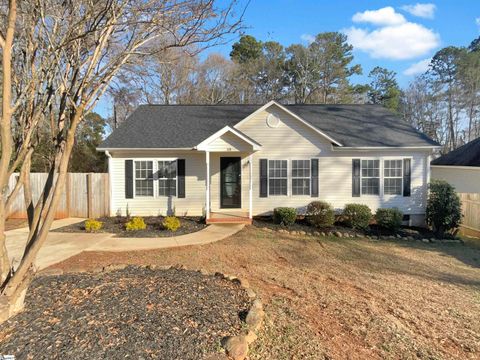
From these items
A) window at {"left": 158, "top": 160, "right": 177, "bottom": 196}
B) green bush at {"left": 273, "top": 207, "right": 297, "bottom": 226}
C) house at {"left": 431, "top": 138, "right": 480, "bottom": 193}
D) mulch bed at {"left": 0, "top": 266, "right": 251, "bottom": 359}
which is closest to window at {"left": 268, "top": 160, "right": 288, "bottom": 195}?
green bush at {"left": 273, "top": 207, "right": 297, "bottom": 226}

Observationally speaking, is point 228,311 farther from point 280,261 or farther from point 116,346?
point 280,261

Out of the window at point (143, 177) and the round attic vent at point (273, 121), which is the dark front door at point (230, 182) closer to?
the round attic vent at point (273, 121)

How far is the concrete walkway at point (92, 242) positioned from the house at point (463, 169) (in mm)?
14271

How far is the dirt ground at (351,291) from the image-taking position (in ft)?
12.0

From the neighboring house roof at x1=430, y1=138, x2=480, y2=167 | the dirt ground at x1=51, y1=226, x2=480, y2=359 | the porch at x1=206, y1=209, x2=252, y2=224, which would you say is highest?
the neighboring house roof at x1=430, y1=138, x2=480, y2=167

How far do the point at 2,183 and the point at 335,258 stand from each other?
6733 mm

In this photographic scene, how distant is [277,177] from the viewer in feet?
41.3

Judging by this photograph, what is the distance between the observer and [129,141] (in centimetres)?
1249

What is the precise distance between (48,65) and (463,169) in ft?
67.8

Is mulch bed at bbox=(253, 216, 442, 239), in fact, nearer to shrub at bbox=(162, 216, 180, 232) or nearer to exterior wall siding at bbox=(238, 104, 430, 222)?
exterior wall siding at bbox=(238, 104, 430, 222)

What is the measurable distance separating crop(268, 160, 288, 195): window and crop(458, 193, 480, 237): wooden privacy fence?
21.1 feet

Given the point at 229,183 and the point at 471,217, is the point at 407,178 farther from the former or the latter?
the point at 229,183

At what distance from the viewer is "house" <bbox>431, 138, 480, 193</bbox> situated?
17609 mm

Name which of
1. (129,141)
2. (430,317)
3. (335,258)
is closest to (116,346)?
(430,317)
